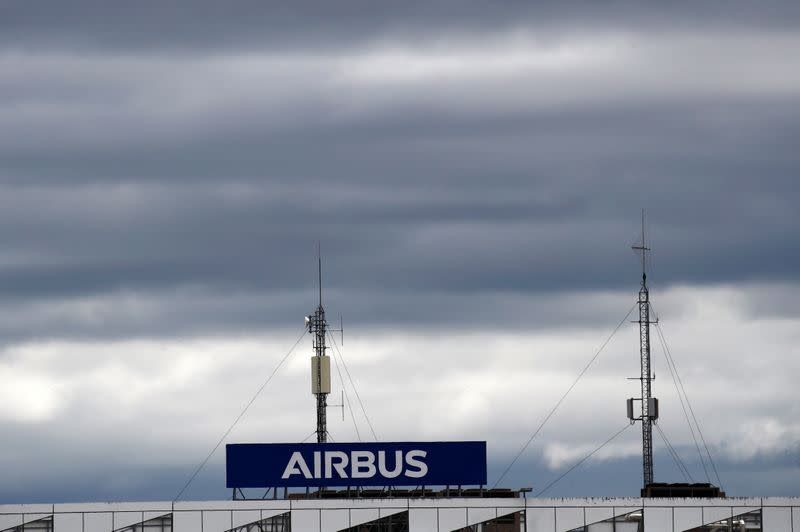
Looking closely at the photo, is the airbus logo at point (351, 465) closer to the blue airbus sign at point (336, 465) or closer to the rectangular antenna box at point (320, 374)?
the blue airbus sign at point (336, 465)

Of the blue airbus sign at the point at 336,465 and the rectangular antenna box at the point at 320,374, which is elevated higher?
the rectangular antenna box at the point at 320,374

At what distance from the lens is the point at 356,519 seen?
157 meters

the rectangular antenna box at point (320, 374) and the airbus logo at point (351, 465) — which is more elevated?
the rectangular antenna box at point (320, 374)

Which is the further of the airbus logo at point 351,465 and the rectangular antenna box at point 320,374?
the rectangular antenna box at point 320,374

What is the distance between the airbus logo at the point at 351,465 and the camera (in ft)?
527

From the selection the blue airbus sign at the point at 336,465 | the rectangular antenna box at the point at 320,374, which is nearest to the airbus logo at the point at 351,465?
the blue airbus sign at the point at 336,465

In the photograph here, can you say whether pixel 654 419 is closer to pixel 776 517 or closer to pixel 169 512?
pixel 776 517

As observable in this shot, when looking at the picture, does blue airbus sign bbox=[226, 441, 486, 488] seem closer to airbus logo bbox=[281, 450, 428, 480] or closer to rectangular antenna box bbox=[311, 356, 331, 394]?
airbus logo bbox=[281, 450, 428, 480]

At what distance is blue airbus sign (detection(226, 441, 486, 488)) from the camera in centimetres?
16025

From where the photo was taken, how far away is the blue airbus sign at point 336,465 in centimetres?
16025

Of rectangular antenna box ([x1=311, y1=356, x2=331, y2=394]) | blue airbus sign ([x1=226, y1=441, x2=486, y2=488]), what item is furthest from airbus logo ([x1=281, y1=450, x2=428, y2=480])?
rectangular antenna box ([x1=311, y1=356, x2=331, y2=394])

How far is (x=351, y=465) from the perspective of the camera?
161 meters

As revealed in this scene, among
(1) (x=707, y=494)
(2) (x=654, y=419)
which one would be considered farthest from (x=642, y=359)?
(1) (x=707, y=494)

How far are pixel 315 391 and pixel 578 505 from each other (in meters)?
35.3
